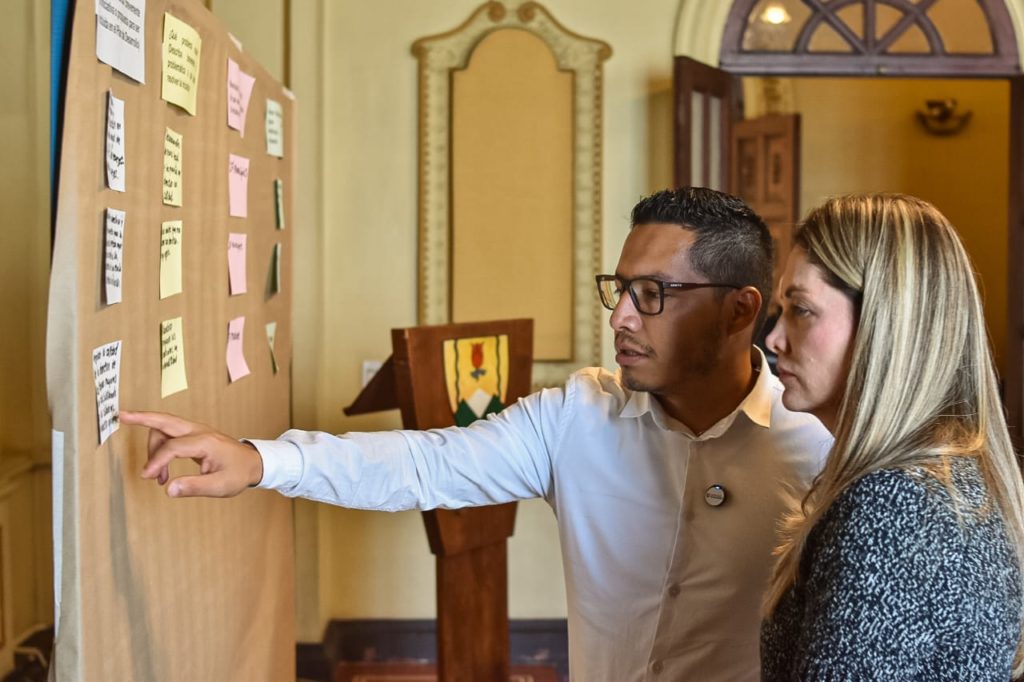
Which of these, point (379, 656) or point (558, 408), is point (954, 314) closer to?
point (558, 408)

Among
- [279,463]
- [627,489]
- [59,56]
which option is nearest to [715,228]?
[627,489]

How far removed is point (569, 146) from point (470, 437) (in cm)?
239

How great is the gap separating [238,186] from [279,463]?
729 millimetres

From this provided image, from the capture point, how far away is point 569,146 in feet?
13.6

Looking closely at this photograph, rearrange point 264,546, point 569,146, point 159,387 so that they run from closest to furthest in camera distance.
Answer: point 159,387 < point 264,546 < point 569,146

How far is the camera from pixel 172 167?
1.73m

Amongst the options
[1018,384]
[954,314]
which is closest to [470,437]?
[954,314]

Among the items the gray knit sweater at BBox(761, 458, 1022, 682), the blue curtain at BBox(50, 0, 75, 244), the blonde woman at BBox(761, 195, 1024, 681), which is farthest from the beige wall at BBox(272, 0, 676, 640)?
the gray knit sweater at BBox(761, 458, 1022, 682)

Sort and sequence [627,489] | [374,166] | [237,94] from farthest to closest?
[374,166] → [237,94] → [627,489]

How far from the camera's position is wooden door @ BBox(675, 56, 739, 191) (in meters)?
3.91

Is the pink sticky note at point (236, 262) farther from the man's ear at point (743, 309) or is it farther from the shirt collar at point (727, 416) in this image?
the man's ear at point (743, 309)

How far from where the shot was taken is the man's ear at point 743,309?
1.92m

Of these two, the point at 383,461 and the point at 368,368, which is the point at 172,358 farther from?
the point at 368,368

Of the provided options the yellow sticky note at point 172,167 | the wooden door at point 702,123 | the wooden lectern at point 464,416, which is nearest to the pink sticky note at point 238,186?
the yellow sticky note at point 172,167
